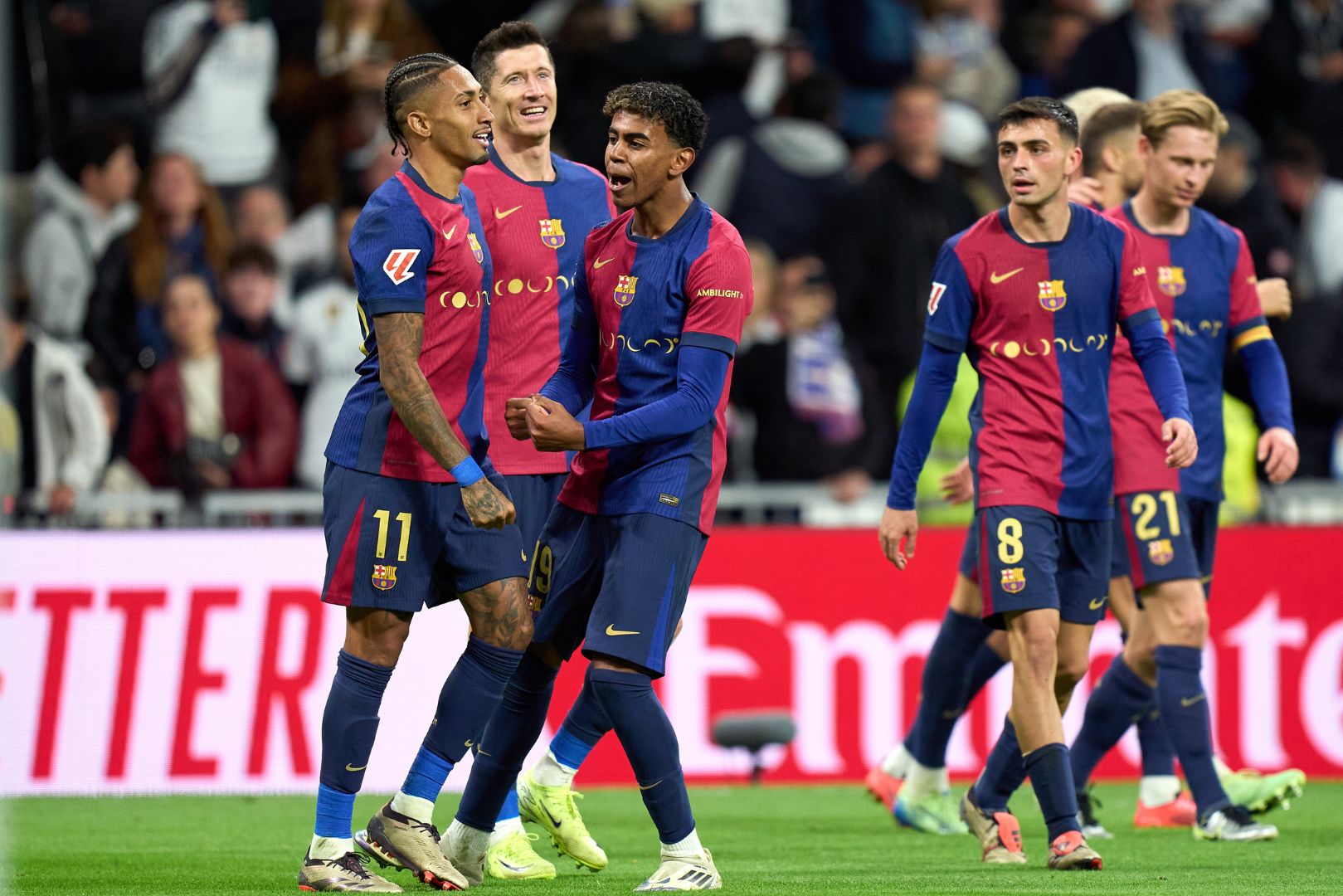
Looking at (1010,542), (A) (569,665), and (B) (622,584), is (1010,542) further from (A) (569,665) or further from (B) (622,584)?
(A) (569,665)

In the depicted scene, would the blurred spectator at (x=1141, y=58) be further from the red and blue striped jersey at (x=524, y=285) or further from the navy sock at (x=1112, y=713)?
the red and blue striped jersey at (x=524, y=285)

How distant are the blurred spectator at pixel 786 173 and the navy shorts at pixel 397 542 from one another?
24.9ft

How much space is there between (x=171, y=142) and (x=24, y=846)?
6981 millimetres

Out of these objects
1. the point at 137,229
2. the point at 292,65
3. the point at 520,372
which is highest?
the point at 292,65

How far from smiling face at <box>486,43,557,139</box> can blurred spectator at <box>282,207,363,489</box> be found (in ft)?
16.2

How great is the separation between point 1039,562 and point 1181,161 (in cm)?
220

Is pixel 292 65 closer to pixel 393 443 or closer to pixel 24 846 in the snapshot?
pixel 24 846

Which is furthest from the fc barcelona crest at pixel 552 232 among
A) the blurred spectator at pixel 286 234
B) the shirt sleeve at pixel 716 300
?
the blurred spectator at pixel 286 234

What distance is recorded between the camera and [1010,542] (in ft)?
23.5

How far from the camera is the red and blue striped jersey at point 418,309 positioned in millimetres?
6152

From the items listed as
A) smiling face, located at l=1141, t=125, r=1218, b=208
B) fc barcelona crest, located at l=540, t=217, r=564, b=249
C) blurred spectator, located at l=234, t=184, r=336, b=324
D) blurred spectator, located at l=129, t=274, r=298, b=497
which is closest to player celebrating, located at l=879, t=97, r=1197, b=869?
smiling face, located at l=1141, t=125, r=1218, b=208

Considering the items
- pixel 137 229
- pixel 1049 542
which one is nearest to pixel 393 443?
pixel 1049 542

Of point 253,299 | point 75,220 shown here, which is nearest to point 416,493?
point 253,299

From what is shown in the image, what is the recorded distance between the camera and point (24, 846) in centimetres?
804
